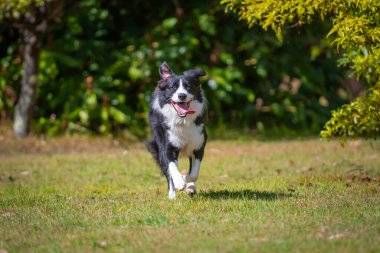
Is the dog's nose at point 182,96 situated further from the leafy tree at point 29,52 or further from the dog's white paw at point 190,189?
the leafy tree at point 29,52

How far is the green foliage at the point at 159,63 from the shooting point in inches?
730

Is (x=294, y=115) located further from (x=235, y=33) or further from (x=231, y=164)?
(x=231, y=164)

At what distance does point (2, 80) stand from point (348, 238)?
46.8 feet

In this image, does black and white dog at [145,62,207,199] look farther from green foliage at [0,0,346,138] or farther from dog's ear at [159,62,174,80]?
green foliage at [0,0,346,138]

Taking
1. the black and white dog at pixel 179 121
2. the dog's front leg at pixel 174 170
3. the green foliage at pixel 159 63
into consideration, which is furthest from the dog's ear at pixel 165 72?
the green foliage at pixel 159 63

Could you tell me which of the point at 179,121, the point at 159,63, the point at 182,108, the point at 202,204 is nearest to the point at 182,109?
the point at 182,108

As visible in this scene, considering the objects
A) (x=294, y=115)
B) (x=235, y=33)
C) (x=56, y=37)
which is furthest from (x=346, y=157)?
(x=56, y=37)

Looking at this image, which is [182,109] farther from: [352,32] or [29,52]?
[29,52]

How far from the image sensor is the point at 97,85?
60.7ft

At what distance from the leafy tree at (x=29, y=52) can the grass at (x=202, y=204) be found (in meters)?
2.17

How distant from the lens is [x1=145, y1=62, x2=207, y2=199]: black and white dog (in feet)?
29.5

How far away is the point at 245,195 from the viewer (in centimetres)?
924

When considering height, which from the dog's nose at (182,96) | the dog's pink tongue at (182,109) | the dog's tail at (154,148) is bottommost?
the dog's tail at (154,148)

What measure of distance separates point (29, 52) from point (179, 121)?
9475mm
